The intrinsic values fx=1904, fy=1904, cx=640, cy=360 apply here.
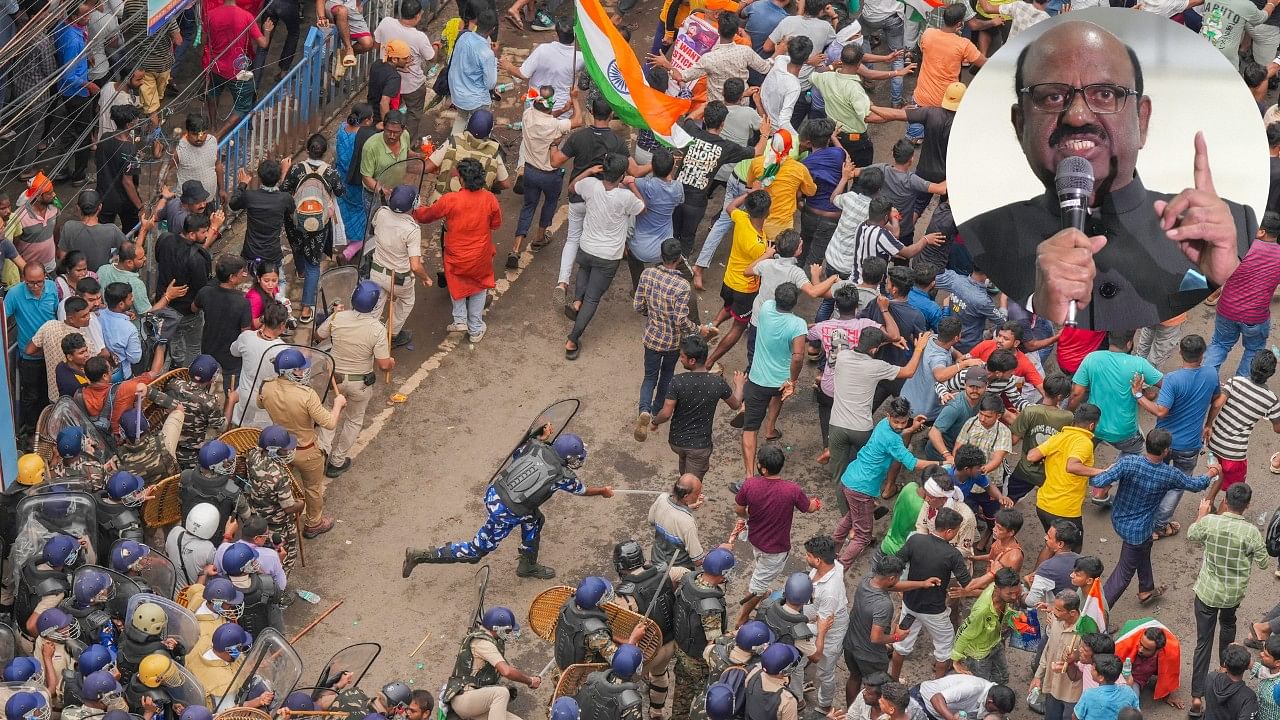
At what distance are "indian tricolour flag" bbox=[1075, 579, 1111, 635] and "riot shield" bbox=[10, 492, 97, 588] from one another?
6704 mm

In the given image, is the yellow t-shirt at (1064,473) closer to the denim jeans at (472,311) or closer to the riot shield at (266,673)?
the denim jeans at (472,311)

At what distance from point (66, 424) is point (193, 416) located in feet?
2.96

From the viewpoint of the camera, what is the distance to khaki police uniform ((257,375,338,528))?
14.1 meters

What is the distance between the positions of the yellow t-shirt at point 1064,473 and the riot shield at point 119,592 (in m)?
6.43

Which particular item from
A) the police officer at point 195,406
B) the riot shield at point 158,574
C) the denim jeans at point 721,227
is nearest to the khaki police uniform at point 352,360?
the police officer at point 195,406

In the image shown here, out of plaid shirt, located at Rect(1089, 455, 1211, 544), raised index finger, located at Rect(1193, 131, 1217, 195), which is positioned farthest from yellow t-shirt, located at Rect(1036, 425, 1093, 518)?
raised index finger, located at Rect(1193, 131, 1217, 195)

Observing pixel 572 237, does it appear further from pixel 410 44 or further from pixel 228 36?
pixel 228 36

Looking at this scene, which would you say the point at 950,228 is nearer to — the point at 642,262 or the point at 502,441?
the point at 642,262

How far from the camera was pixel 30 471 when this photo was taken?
1332cm

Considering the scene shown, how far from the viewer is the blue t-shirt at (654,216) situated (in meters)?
16.2

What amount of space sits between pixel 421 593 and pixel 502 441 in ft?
6.17

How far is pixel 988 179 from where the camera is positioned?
896cm

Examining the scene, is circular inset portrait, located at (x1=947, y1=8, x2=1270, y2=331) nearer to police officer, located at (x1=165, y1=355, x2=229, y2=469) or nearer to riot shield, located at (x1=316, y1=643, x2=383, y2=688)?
riot shield, located at (x1=316, y1=643, x2=383, y2=688)

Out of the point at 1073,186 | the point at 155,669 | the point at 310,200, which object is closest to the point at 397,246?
the point at 310,200
